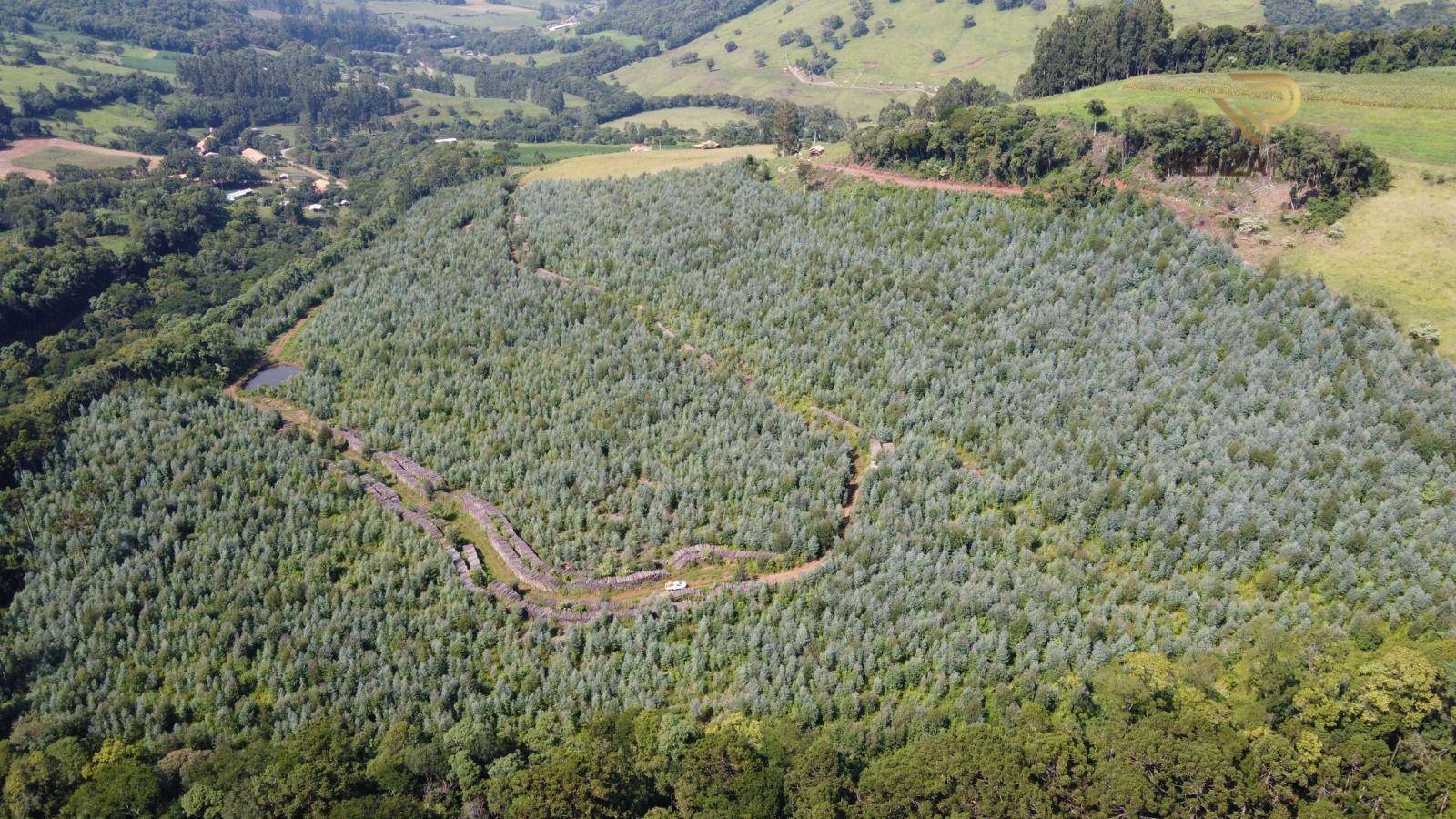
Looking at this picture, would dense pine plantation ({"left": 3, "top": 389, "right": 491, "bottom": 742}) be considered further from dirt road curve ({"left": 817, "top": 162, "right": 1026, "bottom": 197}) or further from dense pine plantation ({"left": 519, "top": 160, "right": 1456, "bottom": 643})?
dirt road curve ({"left": 817, "top": 162, "right": 1026, "bottom": 197})

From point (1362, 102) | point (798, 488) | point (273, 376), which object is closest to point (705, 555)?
point (798, 488)

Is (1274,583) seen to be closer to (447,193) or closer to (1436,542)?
(1436,542)

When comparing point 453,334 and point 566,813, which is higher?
point 453,334

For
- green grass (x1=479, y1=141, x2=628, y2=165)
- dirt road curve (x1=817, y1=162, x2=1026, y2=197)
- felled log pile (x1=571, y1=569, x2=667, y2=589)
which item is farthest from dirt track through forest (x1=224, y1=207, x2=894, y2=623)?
green grass (x1=479, y1=141, x2=628, y2=165)

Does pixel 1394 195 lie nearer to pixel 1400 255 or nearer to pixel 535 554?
pixel 1400 255

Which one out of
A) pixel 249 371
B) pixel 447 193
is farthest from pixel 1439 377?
pixel 447 193

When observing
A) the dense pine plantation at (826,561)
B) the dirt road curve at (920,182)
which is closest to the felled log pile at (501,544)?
the dense pine plantation at (826,561)
